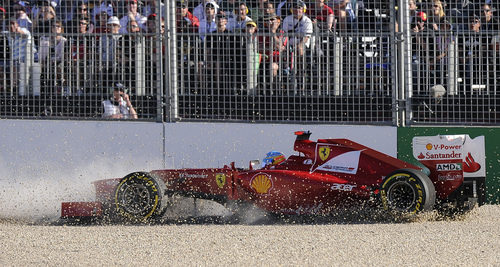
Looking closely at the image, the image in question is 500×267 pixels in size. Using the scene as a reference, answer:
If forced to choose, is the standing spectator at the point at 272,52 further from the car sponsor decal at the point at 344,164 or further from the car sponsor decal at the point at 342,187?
the car sponsor decal at the point at 342,187

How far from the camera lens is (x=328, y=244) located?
6645 mm

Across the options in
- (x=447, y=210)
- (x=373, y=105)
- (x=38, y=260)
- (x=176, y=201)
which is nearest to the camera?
(x=38, y=260)

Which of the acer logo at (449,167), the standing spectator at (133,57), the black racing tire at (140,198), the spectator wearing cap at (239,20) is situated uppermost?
the spectator wearing cap at (239,20)

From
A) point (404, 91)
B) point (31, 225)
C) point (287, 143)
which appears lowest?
point (31, 225)

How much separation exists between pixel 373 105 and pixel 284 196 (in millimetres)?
2228

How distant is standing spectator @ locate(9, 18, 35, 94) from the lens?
10.3 m

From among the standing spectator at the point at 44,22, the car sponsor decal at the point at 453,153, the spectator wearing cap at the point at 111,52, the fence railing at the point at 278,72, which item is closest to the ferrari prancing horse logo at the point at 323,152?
the car sponsor decal at the point at 453,153

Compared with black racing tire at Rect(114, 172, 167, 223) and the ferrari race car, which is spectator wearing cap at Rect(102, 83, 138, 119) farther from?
black racing tire at Rect(114, 172, 167, 223)

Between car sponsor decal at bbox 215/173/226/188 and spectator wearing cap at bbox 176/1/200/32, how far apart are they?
7.96 ft

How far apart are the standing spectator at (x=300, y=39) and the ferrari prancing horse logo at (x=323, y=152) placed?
1591 millimetres

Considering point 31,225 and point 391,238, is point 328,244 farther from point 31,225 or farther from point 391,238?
point 31,225

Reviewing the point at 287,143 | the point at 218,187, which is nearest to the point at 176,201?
the point at 218,187

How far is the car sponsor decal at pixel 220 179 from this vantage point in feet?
27.8

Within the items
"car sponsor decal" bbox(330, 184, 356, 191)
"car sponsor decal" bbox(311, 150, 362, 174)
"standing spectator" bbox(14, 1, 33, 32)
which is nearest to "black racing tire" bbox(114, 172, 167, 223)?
"car sponsor decal" bbox(311, 150, 362, 174)
